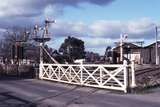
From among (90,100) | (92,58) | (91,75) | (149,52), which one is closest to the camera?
(90,100)

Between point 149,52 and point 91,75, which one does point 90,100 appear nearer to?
point 91,75

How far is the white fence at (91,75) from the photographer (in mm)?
23297

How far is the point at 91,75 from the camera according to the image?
26094 mm

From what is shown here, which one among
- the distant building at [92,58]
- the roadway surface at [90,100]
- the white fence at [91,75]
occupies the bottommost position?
the roadway surface at [90,100]

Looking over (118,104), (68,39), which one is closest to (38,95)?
(118,104)

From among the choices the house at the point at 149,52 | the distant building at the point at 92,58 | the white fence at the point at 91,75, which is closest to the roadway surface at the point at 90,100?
the white fence at the point at 91,75

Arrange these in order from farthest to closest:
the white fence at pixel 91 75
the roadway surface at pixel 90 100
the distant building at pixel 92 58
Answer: the distant building at pixel 92 58 → the white fence at pixel 91 75 → the roadway surface at pixel 90 100

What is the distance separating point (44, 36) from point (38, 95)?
21957 millimetres

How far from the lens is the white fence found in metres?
23.3

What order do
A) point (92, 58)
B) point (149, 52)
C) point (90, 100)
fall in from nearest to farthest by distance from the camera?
point (90, 100) < point (92, 58) < point (149, 52)

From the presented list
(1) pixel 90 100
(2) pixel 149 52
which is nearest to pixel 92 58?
(2) pixel 149 52

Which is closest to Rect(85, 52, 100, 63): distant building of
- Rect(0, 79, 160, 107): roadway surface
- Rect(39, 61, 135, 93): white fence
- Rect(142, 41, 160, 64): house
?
Rect(142, 41, 160, 64): house

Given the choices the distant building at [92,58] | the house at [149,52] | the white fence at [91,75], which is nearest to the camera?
Result: the white fence at [91,75]

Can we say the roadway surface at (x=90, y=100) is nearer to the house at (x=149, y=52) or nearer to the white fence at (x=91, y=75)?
the white fence at (x=91, y=75)
